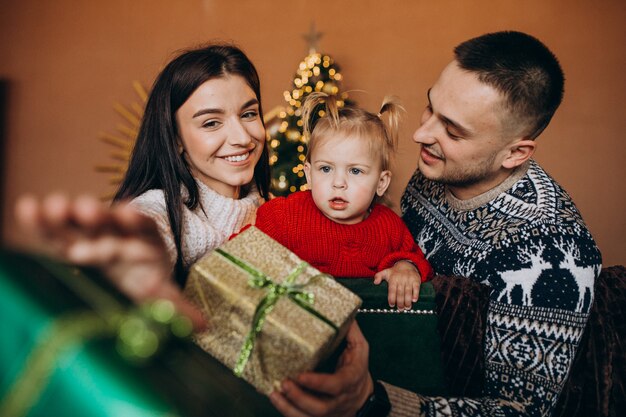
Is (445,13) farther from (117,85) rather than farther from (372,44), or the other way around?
(117,85)

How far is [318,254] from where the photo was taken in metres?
1.67

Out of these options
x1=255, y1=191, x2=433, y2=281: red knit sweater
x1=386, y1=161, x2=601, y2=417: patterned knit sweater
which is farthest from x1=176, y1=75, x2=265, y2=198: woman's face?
x1=386, y1=161, x2=601, y2=417: patterned knit sweater

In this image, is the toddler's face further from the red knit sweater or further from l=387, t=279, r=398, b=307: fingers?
l=387, t=279, r=398, b=307: fingers

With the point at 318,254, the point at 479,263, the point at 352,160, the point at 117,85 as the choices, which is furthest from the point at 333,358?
the point at 117,85

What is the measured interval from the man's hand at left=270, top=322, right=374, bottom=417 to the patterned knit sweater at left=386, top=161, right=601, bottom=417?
15cm

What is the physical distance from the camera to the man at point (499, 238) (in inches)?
48.7

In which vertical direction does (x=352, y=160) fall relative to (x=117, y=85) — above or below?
above

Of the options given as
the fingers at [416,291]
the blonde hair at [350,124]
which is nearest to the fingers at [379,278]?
the fingers at [416,291]

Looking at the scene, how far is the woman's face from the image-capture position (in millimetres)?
1712

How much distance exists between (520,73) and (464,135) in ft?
0.95

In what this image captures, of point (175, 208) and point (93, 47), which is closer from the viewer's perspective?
point (175, 208)

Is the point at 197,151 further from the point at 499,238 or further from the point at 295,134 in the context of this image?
the point at 295,134

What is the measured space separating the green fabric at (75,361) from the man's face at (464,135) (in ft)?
4.81

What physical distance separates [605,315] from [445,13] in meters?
4.14
